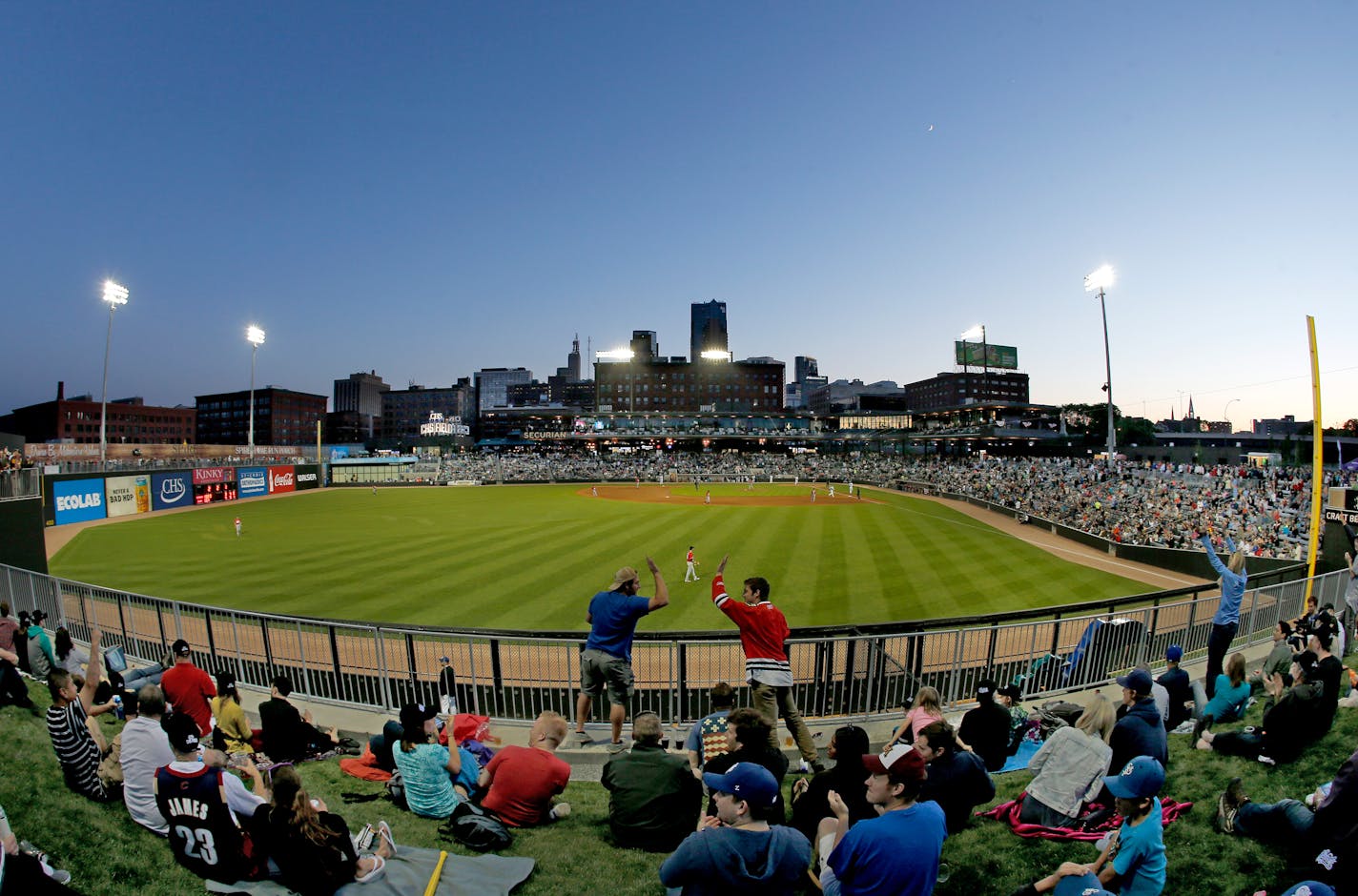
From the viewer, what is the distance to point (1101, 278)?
39.2 meters

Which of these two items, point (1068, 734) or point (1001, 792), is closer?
point (1068, 734)

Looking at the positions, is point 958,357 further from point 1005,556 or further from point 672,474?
point 1005,556

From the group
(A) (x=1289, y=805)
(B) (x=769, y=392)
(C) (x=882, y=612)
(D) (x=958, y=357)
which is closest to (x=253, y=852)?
(A) (x=1289, y=805)

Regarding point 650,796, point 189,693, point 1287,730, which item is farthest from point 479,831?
point 1287,730

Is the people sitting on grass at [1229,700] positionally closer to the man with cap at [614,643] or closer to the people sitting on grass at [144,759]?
the man with cap at [614,643]

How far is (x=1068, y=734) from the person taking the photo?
5426mm

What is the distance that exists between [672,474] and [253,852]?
7449cm

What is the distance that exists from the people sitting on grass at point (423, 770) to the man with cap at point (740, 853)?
3.11 metres

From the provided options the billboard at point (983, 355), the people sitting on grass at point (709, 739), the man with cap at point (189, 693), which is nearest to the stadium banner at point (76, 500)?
the man with cap at point (189, 693)

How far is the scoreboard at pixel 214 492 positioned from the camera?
47.9 meters

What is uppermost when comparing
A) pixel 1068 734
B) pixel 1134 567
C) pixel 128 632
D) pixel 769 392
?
pixel 769 392

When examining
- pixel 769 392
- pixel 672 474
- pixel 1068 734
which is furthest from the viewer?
pixel 769 392

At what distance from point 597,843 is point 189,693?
548 cm

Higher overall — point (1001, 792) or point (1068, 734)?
point (1068, 734)
